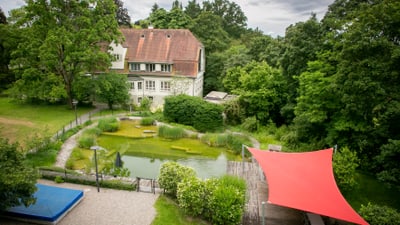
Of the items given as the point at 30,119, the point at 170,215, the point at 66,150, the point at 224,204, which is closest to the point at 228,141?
the point at 170,215

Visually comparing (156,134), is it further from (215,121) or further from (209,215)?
(209,215)

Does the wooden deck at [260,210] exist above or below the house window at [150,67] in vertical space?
below

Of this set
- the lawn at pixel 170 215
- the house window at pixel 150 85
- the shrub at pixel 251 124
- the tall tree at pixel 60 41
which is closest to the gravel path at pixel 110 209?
the lawn at pixel 170 215

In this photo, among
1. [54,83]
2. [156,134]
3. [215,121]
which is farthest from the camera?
[54,83]

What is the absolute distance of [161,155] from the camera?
2073cm

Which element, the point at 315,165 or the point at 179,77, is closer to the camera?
the point at 315,165

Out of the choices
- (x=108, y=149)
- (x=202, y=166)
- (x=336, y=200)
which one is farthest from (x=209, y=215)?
(x=108, y=149)

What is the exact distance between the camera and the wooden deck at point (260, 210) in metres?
12.2

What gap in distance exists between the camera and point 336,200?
35.1 ft

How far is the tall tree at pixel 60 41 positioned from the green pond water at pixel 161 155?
30.0 feet

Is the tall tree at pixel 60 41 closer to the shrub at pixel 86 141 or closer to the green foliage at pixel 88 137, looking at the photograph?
the green foliage at pixel 88 137

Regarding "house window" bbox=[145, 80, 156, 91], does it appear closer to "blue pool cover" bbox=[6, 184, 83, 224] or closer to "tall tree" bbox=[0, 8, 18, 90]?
"tall tree" bbox=[0, 8, 18, 90]

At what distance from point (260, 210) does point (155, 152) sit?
33.9 ft

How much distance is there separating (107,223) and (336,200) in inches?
365
